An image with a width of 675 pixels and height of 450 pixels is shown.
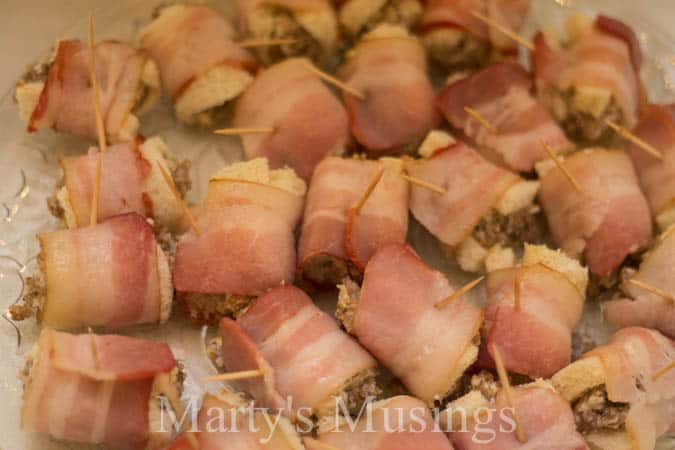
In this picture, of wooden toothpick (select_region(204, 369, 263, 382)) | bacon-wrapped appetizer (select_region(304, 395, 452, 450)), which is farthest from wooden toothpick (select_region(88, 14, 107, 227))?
bacon-wrapped appetizer (select_region(304, 395, 452, 450))

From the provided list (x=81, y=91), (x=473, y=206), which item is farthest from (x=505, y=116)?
(x=81, y=91)

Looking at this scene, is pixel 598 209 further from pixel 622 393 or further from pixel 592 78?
pixel 622 393

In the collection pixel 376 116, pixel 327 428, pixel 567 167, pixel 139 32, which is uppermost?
pixel 139 32

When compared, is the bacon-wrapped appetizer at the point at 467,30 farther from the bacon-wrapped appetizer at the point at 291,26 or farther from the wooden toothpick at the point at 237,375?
the wooden toothpick at the point at 237,375

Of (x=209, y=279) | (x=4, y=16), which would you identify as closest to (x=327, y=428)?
(x=209, y=279)

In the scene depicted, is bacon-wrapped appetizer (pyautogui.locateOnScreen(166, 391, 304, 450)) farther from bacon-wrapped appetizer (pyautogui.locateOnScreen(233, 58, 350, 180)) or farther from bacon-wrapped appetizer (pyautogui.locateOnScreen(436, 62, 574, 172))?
bacon-wrapped appetizer (pyautogui.locateOnScreen(436, 62, 574, 172))

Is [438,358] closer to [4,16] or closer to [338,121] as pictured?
[338,121]

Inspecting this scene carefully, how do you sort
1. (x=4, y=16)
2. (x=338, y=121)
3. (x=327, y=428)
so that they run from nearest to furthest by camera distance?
(x=327, y=428)
(x=338, y=121)
(x=4, y=16)
